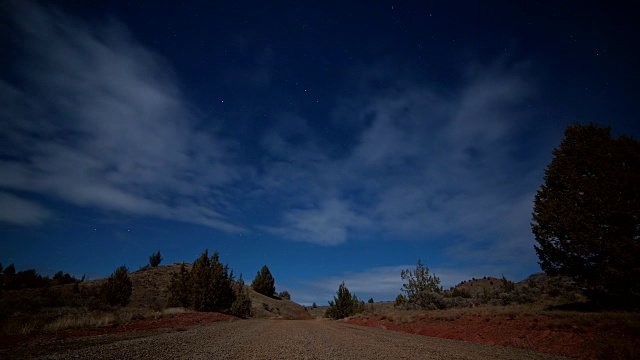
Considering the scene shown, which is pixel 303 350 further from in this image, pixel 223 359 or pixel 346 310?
pixel 346 310

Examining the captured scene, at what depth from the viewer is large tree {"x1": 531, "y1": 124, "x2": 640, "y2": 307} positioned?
42.8 feet

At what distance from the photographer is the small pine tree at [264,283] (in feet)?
240

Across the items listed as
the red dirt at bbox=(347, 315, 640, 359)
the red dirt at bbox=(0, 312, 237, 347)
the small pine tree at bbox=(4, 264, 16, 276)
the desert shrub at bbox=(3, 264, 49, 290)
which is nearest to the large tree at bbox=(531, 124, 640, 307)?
the red dirt at bbox=(347, 315, 640, 359)

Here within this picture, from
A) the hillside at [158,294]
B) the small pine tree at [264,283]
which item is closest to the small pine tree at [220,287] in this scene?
the hillside at [158,294]

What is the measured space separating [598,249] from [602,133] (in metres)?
6.58

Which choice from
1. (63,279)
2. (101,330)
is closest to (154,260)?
(63,279)

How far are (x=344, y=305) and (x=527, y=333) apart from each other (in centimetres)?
3620

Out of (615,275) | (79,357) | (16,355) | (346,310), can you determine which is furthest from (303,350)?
(346,310)

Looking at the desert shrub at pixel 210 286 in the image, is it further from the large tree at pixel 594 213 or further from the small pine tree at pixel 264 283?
the small pine tree at pixel 264 283

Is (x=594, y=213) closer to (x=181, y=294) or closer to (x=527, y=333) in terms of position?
(x=527, y=333)

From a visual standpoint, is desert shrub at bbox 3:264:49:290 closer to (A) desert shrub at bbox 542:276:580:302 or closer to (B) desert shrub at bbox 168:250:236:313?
(B) desert shrub at bbox 168:250:236:313

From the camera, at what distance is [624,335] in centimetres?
925

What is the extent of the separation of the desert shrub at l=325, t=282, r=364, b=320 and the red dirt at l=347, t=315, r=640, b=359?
90.8 feet

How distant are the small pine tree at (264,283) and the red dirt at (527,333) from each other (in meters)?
59.8
